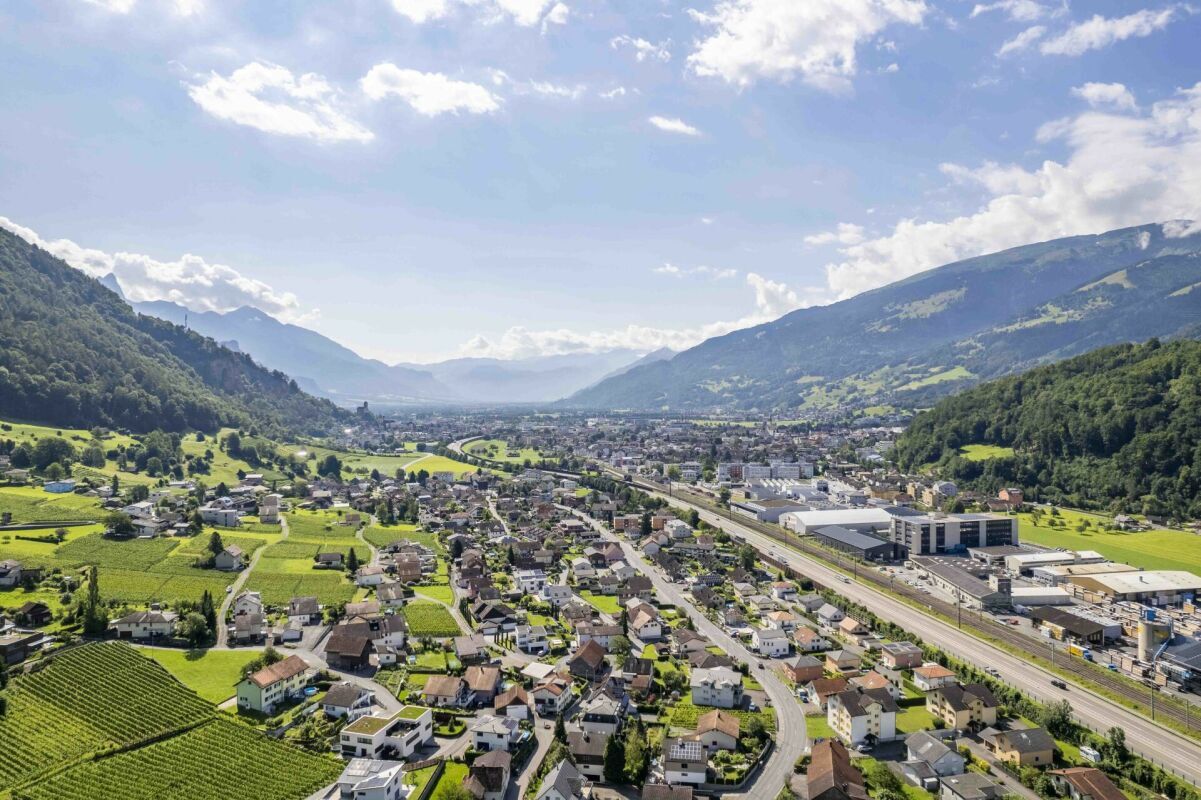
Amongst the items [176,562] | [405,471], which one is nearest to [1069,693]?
[176,562]

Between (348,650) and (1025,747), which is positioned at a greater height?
(348,650)

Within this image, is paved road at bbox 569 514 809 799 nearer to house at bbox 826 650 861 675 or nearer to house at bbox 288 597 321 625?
house at bbox 826 650 861 675

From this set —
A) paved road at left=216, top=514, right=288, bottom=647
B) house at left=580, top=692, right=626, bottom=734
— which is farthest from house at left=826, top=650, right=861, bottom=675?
paved road at left=216, top=514, right=288, bottom=647

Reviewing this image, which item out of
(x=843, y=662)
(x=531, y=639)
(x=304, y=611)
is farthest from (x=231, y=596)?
(x=843, y=662)

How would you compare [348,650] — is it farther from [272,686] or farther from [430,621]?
[430,621]

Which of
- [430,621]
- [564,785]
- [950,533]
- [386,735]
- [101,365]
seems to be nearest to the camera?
[564,785]

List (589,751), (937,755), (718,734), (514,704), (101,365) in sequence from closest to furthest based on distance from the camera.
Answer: (937,755) → (589,751) → (718,734) → (514,704) → (101,365)
